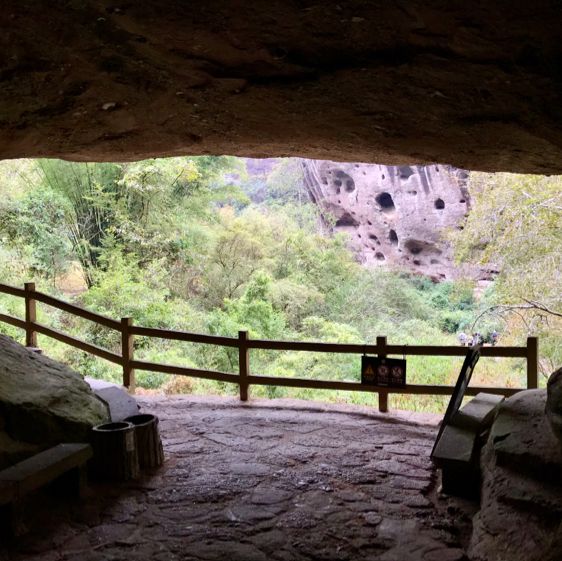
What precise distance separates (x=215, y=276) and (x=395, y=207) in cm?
890

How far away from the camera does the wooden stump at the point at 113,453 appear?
4.52 m

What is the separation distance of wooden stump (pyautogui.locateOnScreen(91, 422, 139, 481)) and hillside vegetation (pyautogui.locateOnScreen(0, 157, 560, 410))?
23.6 ft

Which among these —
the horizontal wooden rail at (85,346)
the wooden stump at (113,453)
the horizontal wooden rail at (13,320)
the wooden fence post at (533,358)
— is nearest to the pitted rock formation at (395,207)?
the wooden fence post at (533,358)

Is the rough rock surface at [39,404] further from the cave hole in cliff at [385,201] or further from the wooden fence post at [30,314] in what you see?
the cave hole in cliff at [385,201]

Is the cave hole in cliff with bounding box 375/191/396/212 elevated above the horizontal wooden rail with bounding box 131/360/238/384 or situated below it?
above

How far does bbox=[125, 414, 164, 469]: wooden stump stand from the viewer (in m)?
4.84

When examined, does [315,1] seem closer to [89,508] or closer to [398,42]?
[398,42]

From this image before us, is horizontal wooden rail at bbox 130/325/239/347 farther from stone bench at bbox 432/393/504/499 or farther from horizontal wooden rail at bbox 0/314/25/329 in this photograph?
stone bench at bbox 432/393/504/499

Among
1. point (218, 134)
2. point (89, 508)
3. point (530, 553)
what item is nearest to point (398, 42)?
point (218, 134)

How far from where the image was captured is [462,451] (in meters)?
4.24

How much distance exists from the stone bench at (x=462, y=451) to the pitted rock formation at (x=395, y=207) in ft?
48.4

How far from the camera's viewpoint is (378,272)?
18.8 metres

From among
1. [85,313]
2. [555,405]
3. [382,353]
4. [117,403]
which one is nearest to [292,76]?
[555,405]

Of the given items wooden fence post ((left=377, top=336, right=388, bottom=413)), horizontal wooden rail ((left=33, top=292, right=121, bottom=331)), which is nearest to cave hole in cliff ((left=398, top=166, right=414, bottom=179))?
wooden fence post ((left=377, top=336, right=388, bottom=413))
